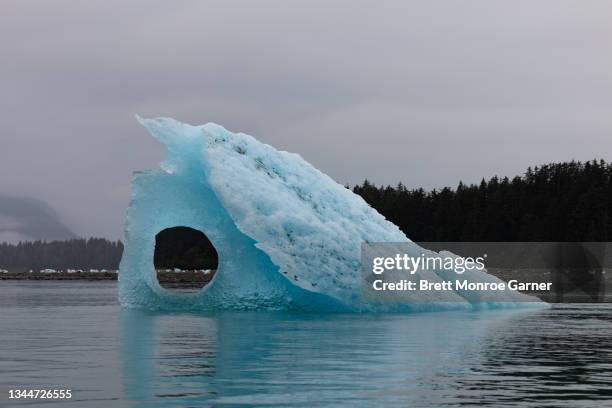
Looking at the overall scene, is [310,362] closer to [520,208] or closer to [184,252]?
A: [520,208]

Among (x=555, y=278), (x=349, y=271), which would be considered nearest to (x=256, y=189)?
(x=349, y=271)

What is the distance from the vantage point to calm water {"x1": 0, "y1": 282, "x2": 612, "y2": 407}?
1506cm

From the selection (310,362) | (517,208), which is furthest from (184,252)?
(310,362)

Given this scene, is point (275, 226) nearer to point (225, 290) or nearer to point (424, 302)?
point (225, 290)

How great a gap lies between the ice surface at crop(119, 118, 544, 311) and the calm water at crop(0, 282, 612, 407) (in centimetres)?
221

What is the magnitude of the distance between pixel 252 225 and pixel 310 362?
561 inches

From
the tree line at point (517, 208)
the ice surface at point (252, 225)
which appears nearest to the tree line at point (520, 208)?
the tree line at point (517, 208)

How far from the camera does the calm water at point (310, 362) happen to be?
15062 millimetres

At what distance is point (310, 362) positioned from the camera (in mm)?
19422

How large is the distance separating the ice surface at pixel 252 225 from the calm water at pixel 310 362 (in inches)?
87.1

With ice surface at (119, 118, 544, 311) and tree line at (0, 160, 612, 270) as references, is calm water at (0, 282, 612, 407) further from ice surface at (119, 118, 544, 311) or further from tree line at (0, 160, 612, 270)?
tree line at (0, 160, 612, 270)

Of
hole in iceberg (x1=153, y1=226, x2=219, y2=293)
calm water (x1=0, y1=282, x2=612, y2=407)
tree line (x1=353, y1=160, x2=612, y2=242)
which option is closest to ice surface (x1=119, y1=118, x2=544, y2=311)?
calm water (x1=0, y1=282, x2=612, y2=407)

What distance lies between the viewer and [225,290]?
36562 mm

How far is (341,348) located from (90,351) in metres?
5.23
